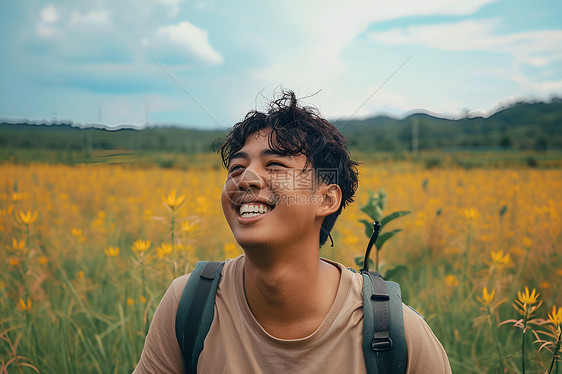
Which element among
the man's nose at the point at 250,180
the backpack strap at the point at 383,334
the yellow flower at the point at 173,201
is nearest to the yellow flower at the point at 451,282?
the backpack strap at the point at 383,334

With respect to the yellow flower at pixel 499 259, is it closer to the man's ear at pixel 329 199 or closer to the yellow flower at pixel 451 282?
the yellow flower at pixel 451 282

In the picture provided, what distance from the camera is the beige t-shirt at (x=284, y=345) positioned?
128 centimetres

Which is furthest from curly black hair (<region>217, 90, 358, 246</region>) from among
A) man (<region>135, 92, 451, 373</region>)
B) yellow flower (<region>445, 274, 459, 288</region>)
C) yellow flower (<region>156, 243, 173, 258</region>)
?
yellow flower (<region>445, 274, 459, 288</region>)

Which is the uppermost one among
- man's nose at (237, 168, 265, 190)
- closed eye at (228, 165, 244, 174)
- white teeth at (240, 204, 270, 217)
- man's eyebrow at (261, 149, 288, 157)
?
man's eyebrow at (261, 149, 288, 157)

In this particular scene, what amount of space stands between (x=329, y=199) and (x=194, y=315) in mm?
634

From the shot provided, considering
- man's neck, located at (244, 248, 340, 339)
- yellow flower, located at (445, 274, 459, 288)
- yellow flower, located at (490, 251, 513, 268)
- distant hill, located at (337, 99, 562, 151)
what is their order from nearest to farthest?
man's neck, located at (244, 248, 340, 339), yellow flower, located at (490, 251, 513, 268), yellow flower, located at (445, 274, 459, 288), distant hill, located at (337, 99, 562, 151)

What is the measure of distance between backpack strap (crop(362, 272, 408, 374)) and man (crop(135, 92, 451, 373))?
32 mm

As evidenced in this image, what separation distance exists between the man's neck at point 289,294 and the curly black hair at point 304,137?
25 centimetres

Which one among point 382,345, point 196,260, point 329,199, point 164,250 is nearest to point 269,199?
point 329,199

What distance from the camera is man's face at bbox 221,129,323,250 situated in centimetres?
130

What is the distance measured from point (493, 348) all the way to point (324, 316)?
160 centimetres

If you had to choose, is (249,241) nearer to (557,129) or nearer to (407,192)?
(407,192)

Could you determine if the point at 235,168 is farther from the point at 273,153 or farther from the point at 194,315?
the point at 194,315

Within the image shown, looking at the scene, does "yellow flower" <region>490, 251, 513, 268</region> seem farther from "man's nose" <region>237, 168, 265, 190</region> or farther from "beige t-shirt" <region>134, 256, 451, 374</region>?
"man's nose" <region>237, 168, 265, 190</region>
